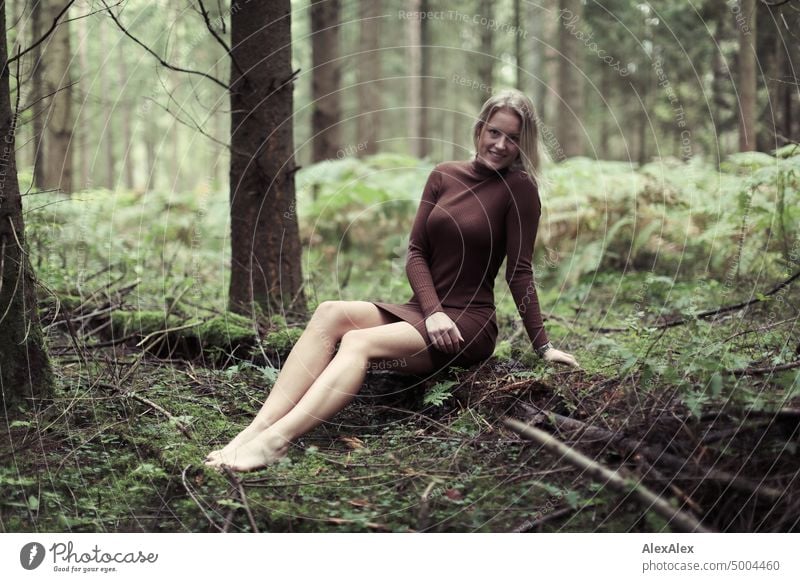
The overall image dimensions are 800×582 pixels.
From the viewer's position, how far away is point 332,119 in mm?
9016

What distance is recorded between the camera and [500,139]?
372cm

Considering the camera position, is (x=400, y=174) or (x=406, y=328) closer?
(x=406, y=328)

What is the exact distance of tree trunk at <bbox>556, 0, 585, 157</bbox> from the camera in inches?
415

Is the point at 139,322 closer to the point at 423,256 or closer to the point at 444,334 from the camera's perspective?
the point at 423,256

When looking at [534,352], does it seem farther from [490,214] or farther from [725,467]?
[725,467]

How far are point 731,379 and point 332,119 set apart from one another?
707 cm

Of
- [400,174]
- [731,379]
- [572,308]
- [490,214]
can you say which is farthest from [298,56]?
[731,379]

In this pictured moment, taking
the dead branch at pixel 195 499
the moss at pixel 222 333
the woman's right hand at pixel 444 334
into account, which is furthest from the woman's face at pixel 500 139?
the dead branch at pixel 195 499

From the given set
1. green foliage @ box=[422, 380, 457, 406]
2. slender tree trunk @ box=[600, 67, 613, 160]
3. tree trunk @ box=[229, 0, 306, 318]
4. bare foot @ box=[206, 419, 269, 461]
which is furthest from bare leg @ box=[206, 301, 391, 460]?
slender tree trunk @ box=[600, 67, 613, 160]

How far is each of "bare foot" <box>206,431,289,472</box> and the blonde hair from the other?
1.85m

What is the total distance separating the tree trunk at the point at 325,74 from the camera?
895 cm

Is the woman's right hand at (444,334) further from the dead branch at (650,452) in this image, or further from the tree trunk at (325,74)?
the tree trunk at (325,74)

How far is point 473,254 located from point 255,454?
1.52 m

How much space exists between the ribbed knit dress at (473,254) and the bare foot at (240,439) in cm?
88
